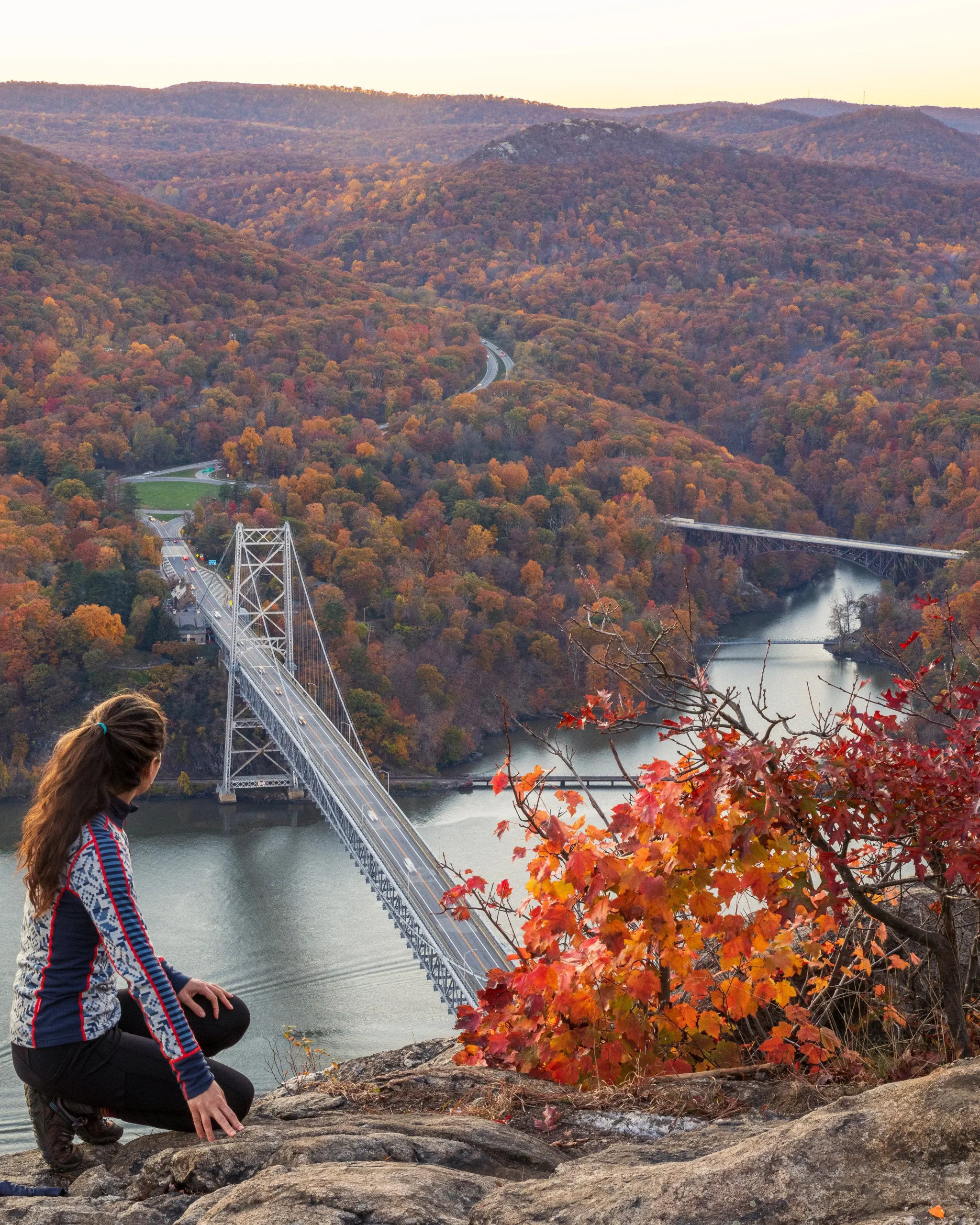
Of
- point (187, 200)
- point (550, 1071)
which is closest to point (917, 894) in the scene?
point (550, 1071)

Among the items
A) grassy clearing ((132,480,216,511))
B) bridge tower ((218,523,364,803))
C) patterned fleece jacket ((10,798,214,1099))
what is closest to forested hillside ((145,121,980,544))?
grassy clearing ((132,480,216,511))

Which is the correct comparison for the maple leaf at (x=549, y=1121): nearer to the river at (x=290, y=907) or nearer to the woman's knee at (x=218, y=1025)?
the woman's knee at (x=218, y=1025)

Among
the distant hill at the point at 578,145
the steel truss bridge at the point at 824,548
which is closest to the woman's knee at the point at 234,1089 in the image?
the steel truss bridge at the point at 824,548

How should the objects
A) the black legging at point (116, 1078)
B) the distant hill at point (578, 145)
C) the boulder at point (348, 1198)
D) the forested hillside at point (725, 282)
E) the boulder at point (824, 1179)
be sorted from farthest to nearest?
the distant hill at point (578, 145), the forested hillside at point (725, 282), the black legging at point (116, 1078), the boulder at point (348, 1198), the boulder at point (824, 1179)

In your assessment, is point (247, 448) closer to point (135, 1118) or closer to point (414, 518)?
point (414, 518)

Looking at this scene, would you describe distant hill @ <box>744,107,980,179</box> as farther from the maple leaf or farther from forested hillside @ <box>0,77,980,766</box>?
the maple leaf
